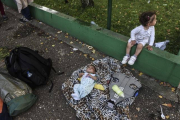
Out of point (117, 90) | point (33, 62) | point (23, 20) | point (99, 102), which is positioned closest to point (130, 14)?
point (117, 90)

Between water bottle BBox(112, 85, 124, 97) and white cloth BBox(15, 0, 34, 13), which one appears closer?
water bottle BBox(112, 85, 124, 97)

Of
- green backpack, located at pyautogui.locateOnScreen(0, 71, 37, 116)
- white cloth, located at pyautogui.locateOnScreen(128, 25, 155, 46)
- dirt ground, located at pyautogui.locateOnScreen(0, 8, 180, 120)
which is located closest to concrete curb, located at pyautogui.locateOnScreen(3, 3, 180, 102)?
dirt ground, located at pyautogui.locateOnScreen(0, 8, 180, 120)

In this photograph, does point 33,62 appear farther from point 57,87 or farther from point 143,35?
point 143,35

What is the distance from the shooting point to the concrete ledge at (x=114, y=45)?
2973mm

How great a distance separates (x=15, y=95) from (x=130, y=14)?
4.03 meters

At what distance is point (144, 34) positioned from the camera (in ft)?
10.6

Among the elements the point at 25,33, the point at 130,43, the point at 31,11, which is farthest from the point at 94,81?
the point at 31,11

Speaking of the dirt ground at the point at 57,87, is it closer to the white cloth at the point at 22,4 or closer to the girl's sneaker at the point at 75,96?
the girl's sneaker at the point at 75,96

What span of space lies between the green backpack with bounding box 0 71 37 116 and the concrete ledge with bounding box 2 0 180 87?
6.49 feet

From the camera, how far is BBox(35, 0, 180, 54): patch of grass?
13.7ft

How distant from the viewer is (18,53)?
10.5ft

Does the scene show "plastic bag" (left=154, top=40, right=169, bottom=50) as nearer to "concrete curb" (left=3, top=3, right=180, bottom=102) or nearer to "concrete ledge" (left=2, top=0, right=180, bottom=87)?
"concrete ledge" (left=2, top=0, right=180, bottom=87)

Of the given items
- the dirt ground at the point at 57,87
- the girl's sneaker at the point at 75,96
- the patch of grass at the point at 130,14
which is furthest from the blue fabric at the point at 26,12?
the girl's sneaker at the point at 75,96

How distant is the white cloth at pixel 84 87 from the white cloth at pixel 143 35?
1.22 m
